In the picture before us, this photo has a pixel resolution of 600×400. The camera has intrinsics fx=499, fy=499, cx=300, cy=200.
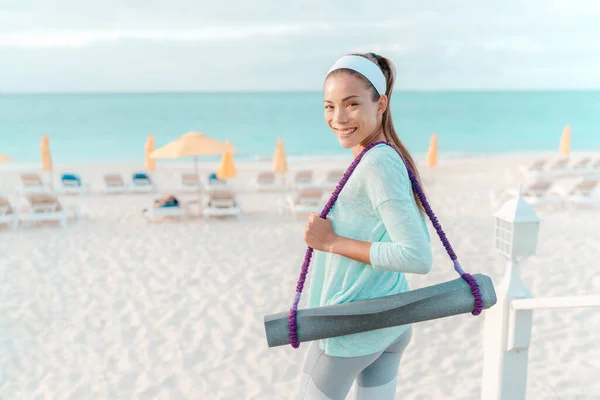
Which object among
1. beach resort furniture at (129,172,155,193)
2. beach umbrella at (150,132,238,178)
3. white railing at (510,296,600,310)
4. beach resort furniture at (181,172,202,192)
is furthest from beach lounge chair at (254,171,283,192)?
white railing at (510,296,600,310)

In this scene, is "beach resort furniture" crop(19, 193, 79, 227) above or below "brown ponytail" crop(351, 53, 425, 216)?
below

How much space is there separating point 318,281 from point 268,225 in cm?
→ 739

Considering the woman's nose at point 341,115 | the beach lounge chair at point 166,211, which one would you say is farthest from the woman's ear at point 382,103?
the beach lounge chair at point 166,211

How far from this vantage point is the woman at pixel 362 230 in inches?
50.9

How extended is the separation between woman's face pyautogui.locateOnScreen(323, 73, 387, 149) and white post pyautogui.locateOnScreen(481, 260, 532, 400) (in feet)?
5.01

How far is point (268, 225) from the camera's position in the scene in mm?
8938

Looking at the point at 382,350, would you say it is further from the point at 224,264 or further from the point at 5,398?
the point at 224,264

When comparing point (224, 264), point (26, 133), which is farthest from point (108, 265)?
point (26, 133)

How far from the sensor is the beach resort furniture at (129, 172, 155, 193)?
1211cm

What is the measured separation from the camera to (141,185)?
40.2 feet

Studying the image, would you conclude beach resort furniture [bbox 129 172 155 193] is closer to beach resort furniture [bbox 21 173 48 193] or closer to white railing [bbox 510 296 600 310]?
beach resort furniture [bbox 21 173 48 193]

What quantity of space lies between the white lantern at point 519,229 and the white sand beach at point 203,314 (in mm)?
1338

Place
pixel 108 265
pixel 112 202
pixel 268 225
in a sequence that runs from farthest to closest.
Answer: pixel 112 202 → pixel 268 225 → pixel 108 265

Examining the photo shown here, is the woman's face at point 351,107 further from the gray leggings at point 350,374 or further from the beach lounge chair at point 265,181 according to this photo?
the beach lounge chair at point 265,181
